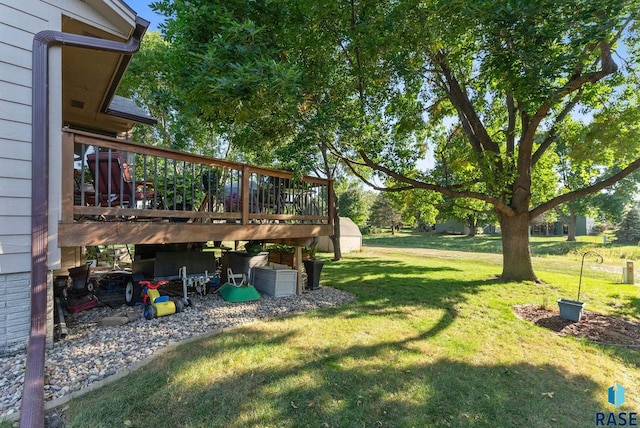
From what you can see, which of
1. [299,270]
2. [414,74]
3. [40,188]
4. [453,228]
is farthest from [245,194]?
[453,228]

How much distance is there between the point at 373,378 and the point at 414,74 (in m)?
6.60

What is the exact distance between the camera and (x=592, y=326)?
17.5 feet

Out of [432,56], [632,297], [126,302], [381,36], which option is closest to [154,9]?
[381,36]

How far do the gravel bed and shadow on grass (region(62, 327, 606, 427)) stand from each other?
1.25 ft

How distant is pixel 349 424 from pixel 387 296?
4.66m

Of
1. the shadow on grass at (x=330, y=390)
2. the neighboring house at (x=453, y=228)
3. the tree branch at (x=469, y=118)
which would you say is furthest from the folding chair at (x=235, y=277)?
the neighboring house at (x=453, y=228)

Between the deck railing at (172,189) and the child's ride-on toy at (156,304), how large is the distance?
1.25 m

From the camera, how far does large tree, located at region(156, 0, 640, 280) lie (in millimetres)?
4988

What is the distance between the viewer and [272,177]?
632cm

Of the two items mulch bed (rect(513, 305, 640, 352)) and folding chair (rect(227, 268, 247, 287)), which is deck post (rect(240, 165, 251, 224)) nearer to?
folding chair (rect(227, 268, 247, 287))

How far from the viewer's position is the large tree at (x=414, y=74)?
4988 mm

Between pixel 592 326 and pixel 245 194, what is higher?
pixel 245 194

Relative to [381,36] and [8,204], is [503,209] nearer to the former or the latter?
[381,36]

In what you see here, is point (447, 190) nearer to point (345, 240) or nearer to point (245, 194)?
point (245, 194)
